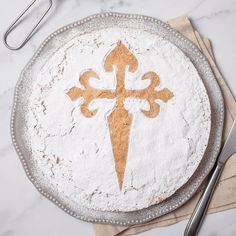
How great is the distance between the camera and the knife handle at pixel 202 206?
81cm

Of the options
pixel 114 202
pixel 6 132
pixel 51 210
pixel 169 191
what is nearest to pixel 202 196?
pixel 169 191

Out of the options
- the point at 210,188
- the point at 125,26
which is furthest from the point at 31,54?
the point at 210,188

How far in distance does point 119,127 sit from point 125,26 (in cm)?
21

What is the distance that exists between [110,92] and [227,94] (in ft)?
0.77

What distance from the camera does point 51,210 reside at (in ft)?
2.77

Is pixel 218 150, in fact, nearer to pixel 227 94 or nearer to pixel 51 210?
pixel 227 94

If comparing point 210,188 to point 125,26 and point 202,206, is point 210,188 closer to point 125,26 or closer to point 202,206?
point 202,206

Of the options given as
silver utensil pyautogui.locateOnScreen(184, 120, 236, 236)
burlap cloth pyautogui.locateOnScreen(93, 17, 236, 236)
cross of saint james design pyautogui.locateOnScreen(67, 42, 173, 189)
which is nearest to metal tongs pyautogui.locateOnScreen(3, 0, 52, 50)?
cross of saint james design pyautogui.locateOnScreen(67, 42, 173, 189)

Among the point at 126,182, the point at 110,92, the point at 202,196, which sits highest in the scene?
the point at 110,92

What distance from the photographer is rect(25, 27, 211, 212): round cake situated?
812mm

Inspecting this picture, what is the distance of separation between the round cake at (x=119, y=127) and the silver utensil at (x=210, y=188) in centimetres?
4

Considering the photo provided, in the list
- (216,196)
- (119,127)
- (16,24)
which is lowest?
(216,196)

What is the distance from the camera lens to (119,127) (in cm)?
82

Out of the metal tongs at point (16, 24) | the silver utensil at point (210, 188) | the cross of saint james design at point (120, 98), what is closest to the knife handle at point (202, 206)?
the silver utensil at point (210, 188)
